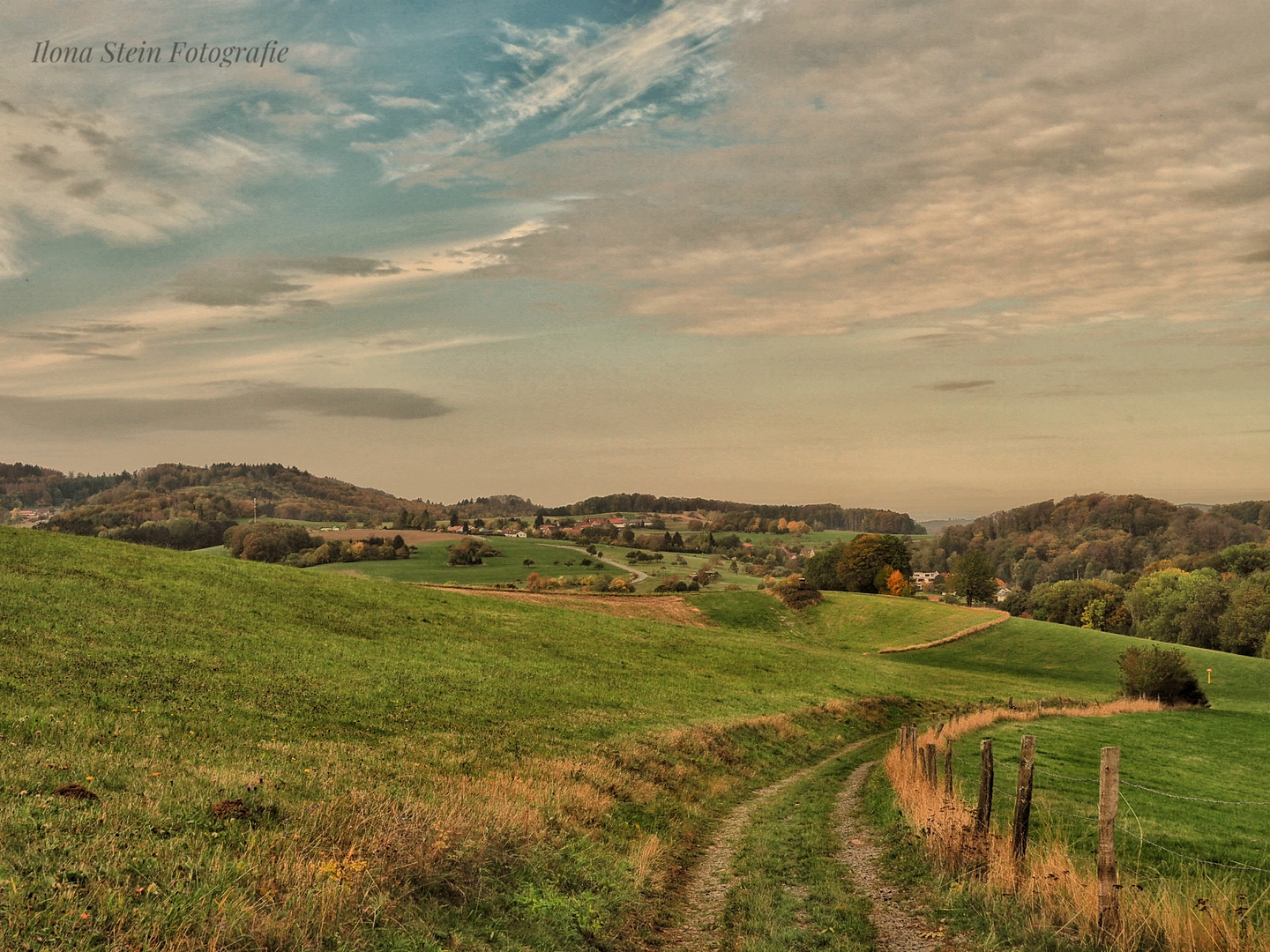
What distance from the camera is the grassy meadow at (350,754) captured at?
9719 millimetres

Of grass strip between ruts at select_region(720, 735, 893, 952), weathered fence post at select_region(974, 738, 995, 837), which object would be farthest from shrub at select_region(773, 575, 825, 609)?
weathered fence post at select_region(974, 738, 995, 837)

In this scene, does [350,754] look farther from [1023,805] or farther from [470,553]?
[470,553]

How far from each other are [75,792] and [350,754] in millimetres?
7746

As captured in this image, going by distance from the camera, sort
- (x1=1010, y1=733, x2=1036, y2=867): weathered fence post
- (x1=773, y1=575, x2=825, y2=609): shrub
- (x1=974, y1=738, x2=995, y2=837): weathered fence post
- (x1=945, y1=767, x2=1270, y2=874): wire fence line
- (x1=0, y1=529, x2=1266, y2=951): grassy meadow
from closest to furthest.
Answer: (x1=0, y1=529, x2=1266, y2=951): grassy meadow, (x1=1010, y1=733, x2=1036, y2=867): weathered fence post, (x1=974, y1=738, x2=995, y2=837): weathered fence post, (x1=945, y1=767, x2=1270, y2=874): wire fence line, (x1=773, y1=575, x2=825, y2=609): shrub

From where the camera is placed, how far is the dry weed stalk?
35.3ft

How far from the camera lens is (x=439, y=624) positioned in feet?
165

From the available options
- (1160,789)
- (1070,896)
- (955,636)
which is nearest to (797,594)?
(955,636)

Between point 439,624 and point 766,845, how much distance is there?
34.6 metres

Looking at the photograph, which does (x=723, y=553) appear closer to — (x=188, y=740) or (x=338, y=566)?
(x=338, y=566)

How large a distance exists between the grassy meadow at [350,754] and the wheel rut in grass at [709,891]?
53 centimetres

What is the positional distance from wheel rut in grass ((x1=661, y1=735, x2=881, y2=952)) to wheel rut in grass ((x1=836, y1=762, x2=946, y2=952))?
254 cm

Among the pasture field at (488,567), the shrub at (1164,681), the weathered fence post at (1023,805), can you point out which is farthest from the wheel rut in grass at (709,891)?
the pasture field at (488,567)

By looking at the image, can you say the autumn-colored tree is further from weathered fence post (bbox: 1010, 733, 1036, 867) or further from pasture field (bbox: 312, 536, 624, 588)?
weathered fence post (bbox: 1010, 733, 1036, 867)

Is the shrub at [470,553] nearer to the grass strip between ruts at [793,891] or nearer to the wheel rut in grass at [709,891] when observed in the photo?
the wheel rut in grass at [709,891]
